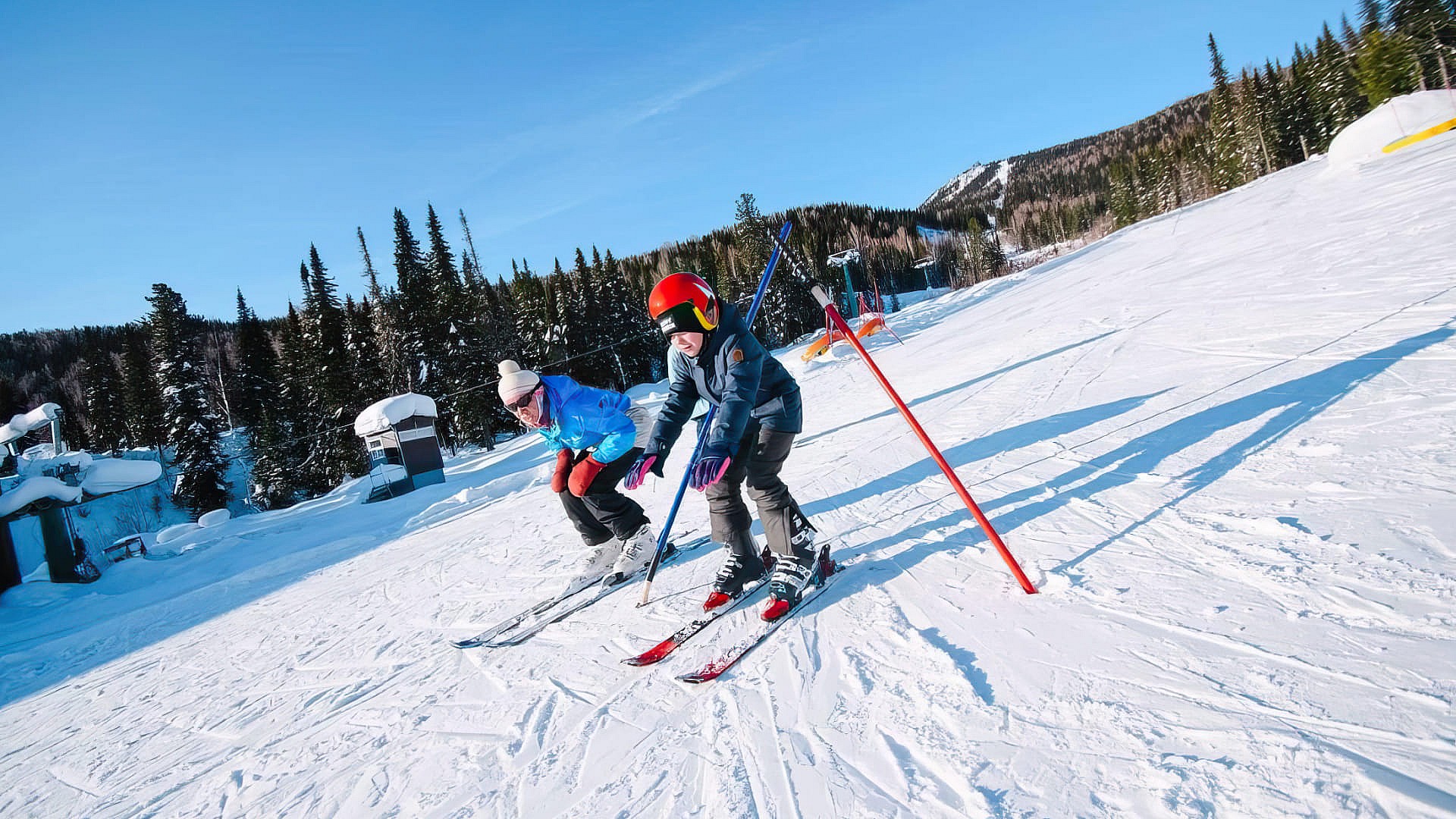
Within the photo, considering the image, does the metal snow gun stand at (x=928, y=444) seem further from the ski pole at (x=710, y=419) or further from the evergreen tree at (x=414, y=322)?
the evergreen tree at (x=414, y=322)

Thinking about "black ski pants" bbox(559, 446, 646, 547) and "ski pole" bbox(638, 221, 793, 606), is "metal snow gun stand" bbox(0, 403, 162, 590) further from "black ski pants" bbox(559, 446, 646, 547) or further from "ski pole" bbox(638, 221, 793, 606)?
"ski pole" bbox(638, 221, 793, 606)

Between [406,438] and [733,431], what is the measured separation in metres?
21.2

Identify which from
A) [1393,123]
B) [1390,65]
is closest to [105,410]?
[1393,123]

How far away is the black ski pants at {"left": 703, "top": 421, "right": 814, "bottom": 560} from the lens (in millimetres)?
3664

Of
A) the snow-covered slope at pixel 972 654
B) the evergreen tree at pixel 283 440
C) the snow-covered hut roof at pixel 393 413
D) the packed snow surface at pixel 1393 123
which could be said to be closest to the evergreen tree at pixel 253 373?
the evergreen tree at pixel 283 440

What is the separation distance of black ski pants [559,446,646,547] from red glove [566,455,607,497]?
5 centimetres

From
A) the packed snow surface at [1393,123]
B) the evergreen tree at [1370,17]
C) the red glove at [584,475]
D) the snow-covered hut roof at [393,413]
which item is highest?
the evergreen tree at [1370,17]

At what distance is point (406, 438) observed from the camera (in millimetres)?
21328

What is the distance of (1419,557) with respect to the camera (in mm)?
2568

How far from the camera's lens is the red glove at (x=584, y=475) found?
4535 millimetres

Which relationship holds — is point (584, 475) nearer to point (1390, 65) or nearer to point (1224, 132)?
point (1390, 65)

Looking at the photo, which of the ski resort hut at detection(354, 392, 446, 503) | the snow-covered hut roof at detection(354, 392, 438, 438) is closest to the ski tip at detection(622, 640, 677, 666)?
the ski resort hut at detection(354, 392, 446, 503)

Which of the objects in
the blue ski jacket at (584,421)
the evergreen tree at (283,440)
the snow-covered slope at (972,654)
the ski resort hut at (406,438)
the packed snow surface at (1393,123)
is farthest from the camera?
the evergreen tree at (283,440)

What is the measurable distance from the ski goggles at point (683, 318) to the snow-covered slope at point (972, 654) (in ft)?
5.67
